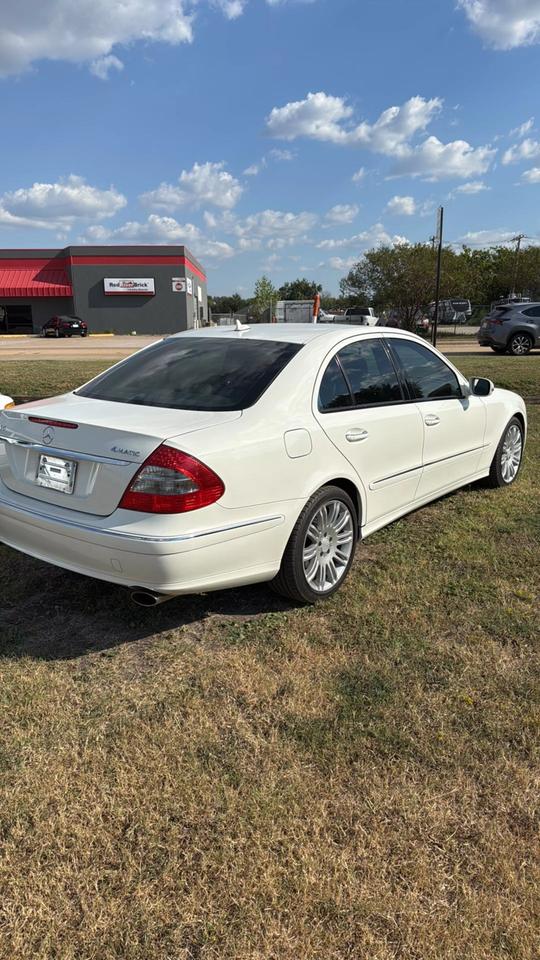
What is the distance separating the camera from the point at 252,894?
1941 mm

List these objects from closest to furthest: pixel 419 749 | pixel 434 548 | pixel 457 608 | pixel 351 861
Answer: pixel 351 861, pixel 419 749, pixel 457 608, pixel 434 548

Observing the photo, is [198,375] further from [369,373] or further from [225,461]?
[369,373]

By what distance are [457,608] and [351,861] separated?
1856 mm

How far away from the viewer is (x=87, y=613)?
3.62 metres

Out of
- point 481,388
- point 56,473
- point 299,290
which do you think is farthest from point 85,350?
point 299,290

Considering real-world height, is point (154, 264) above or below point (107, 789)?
above

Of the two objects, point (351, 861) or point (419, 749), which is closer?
point (351, 861)

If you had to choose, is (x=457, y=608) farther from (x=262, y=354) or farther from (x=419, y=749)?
(x=262, y=354)

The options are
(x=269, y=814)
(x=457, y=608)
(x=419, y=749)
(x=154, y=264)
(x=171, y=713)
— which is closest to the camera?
(x=269, y=814)

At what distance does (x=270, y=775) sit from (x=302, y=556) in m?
1.30

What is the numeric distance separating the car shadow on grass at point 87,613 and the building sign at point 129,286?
143ft

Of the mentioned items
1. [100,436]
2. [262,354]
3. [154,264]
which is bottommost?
[100,436]

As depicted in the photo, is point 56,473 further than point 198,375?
No

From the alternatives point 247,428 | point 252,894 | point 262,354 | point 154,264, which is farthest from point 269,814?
point 154,264
